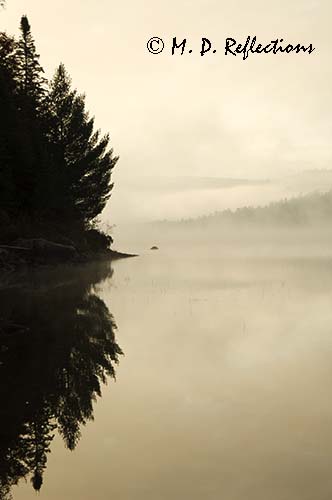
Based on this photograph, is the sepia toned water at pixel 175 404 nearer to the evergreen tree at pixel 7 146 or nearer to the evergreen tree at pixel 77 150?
the evergreen tree at pixel 7 146

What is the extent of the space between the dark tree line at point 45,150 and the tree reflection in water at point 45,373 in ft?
76.7

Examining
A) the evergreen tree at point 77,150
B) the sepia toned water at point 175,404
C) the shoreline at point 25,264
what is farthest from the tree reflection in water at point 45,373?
the evergreen tree at point 77,150

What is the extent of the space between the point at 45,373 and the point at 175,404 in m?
2.92

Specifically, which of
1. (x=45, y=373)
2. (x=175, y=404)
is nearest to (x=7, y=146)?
(x=45, y=373)

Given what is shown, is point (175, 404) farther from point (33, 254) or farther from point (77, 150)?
point (77, 150)

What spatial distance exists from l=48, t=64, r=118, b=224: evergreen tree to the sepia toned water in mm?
35768

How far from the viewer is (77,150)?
50938 mm

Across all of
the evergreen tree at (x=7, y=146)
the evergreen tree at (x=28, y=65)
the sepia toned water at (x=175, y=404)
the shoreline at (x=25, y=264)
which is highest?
the evergreen tree at (x=28, y=65)

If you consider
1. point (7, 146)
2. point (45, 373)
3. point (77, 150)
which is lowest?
point (45, 373)

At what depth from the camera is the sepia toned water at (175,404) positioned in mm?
4812

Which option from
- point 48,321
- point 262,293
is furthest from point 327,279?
point 48,321

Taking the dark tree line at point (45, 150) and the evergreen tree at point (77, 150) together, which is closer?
the dark tree line at point (45, 150)

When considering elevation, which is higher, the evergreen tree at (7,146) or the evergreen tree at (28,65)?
the evergreen tree at (28,65)

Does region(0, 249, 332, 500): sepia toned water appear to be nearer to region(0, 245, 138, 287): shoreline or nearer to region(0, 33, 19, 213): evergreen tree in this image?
region(0, 245, 138, 287): shoreline
